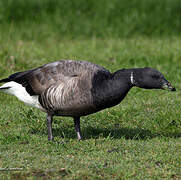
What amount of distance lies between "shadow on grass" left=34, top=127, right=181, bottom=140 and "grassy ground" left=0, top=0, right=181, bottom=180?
0.02 m

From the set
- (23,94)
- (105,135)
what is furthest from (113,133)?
(23,94)

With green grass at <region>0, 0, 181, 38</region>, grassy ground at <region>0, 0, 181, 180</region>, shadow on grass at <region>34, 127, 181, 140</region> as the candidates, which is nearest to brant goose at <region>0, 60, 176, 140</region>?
grassy ground at <region>0, 0, 181, 180</region>

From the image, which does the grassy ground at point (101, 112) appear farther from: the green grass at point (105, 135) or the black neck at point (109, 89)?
the black neck at point (109, 89)

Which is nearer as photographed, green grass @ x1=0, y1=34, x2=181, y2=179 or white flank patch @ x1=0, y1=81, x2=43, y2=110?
green grass @ x1=0, y1=34, x2=181, y2=179

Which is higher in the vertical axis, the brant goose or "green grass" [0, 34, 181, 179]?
the brant goose

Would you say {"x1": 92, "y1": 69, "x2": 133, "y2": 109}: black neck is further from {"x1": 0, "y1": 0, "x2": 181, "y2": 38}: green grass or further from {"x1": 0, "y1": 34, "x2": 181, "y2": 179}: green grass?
{"x1": 0, "y1": 0, "x2": 181, "y2": 38}: green grass

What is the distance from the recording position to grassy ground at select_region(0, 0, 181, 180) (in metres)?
5.80

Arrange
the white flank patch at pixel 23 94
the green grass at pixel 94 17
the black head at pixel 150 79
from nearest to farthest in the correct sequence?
the black head at pixel 150 79 < the white flank patch at pixel 23 94 < the green grass at pixel 94 17

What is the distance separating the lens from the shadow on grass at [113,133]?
305 inches

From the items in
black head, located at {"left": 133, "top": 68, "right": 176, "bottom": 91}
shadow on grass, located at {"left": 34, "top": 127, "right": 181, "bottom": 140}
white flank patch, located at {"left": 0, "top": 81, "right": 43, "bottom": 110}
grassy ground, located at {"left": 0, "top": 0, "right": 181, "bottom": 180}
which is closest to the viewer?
grassy ground, located at {"left": 0, "top": 0, "right": 181, "bottom": 180}

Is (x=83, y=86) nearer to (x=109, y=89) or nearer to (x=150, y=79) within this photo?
(x=109, y=89)

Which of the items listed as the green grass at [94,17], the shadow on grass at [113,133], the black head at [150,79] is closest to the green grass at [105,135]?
the shadow on grass at [113,133]

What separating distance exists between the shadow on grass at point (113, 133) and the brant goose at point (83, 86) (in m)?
0.77

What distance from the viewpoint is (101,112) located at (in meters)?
8.94
